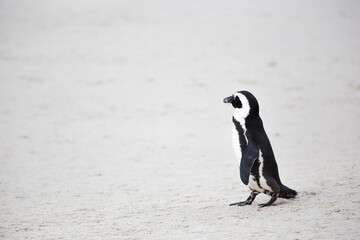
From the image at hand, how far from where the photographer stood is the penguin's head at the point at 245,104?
4195 millimetres

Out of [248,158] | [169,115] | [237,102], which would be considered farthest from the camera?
[169,115]

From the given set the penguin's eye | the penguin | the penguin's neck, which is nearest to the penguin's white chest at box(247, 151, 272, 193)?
the penguin

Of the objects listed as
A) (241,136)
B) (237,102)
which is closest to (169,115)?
(237,102)

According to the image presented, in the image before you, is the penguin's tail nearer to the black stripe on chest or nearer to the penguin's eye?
the black stripe on chest

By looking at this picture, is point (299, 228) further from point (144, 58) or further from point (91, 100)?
point (144, 58)

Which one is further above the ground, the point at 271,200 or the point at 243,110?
the point at 243,110

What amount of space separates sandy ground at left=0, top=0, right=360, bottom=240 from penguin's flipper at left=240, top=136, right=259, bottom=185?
310mm

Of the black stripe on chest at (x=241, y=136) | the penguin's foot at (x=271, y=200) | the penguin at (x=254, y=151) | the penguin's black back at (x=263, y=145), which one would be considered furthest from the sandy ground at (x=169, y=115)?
the black stripe on chest at (x=241, y=136)

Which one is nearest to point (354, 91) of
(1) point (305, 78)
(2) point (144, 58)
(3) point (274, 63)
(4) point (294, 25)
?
(1) point (305, 78)

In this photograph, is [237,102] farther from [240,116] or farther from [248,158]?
[248,158]

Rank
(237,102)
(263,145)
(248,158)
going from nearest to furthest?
(248,158)
(263,145)
(237,102)

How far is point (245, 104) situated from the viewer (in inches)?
166

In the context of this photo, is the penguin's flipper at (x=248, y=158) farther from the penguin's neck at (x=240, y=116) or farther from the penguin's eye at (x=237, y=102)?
the penguin's eye at (x=237, y=102)

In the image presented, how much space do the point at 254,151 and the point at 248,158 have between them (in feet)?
0.25
